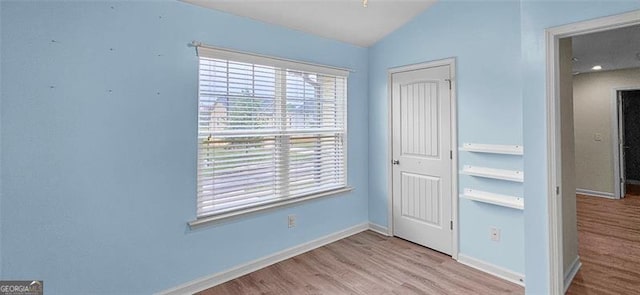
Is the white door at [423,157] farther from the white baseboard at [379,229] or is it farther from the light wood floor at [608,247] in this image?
the light wood floor at [608,247]

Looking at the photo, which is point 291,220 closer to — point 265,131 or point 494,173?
point 265,131

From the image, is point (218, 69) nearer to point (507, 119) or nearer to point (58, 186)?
point (58, 186)

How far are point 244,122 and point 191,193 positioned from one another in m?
0.75

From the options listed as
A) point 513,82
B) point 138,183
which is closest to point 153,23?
point 138,183

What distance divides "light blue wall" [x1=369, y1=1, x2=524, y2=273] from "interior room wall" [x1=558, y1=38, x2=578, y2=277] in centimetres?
29

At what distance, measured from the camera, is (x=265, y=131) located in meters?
2.89

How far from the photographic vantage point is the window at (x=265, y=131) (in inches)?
101

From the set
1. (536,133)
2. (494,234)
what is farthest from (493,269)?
(536,133)

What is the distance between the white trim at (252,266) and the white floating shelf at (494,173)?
154 cm

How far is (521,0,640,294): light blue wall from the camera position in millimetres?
2074

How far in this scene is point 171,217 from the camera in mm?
2365

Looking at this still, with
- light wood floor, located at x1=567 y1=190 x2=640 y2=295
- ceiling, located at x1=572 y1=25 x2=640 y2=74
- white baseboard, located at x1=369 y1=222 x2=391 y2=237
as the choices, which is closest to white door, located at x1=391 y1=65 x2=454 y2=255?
white baseboard, located at x1=369 y1=222 x2=391 y2=237

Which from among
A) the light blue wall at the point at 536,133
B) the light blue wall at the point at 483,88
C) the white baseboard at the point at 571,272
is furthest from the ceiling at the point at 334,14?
the white baseboard at the point at 571,272

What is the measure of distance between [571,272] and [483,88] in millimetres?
1761
